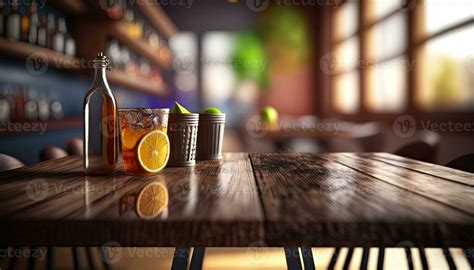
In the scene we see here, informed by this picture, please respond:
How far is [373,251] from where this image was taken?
2551 millimetres

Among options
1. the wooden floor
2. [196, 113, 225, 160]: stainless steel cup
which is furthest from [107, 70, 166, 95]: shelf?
[196, 113, 225, 160]: stainless steel cup

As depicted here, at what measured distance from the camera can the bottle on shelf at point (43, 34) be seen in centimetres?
259

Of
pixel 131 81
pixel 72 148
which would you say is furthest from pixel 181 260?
pixel 131 81

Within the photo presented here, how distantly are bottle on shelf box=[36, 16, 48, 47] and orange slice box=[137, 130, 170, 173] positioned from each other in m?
1.92

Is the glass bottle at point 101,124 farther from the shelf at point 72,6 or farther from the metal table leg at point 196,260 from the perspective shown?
the shelf at point 72,6

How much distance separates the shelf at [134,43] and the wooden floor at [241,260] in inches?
68.1

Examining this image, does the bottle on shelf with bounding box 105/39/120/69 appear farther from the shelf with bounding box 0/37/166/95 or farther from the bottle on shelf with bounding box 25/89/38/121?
the bottle on shelf with bounding box 25/89/38/121

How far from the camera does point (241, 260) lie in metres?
2.40

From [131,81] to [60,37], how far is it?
1.19 m

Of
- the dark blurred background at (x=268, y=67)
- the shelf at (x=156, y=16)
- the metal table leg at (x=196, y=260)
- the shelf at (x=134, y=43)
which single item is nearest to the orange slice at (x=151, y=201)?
the metal table leg at (x=196, y=260)

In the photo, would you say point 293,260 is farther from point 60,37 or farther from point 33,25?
point 60,37

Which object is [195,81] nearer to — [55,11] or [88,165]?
[55,11]

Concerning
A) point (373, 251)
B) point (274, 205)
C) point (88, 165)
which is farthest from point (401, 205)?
point (373, 251)

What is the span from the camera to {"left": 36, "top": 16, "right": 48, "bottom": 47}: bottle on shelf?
2590 millimetres
